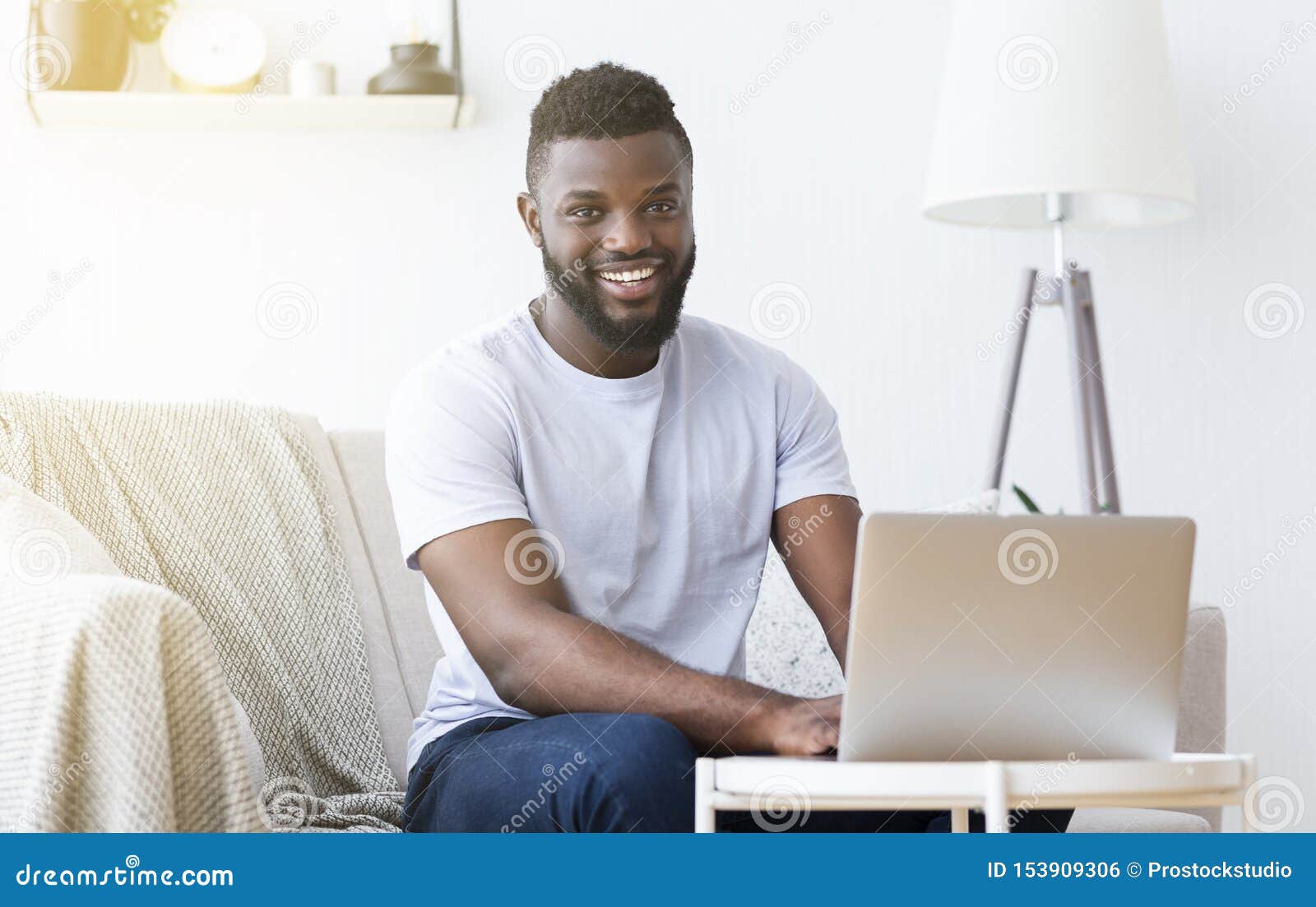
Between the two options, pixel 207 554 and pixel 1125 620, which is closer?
pixel 1125 620

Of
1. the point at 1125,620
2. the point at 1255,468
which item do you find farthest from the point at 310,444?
the point at 1255,468

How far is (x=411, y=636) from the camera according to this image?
6.26 feet

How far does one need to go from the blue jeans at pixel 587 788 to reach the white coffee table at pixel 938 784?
0.02 meters

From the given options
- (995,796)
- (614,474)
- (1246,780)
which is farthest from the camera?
(614,474)

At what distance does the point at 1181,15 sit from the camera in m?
2.65

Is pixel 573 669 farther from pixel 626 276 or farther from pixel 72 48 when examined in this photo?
pixel 72 48

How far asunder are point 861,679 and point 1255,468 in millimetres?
1902

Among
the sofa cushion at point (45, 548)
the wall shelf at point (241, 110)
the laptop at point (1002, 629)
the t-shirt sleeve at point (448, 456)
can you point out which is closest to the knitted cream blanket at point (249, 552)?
the sofa cushion at point (45, 548)

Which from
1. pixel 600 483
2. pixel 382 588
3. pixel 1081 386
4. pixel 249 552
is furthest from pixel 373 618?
pixel 1081 386

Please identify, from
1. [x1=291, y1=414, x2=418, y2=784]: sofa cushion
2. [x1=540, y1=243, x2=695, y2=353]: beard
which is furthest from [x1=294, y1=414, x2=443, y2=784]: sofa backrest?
[x1=540, y1=243, x2=695, y2=353]: beard

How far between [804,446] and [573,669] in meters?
0.47

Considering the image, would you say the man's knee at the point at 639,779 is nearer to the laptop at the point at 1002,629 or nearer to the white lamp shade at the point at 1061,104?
the laptop at the point at 1002,629

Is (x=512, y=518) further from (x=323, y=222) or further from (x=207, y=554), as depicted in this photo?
(x=323, y=222)

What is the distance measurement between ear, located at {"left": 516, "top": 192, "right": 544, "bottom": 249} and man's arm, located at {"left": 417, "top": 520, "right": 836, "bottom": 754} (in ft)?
1.25
